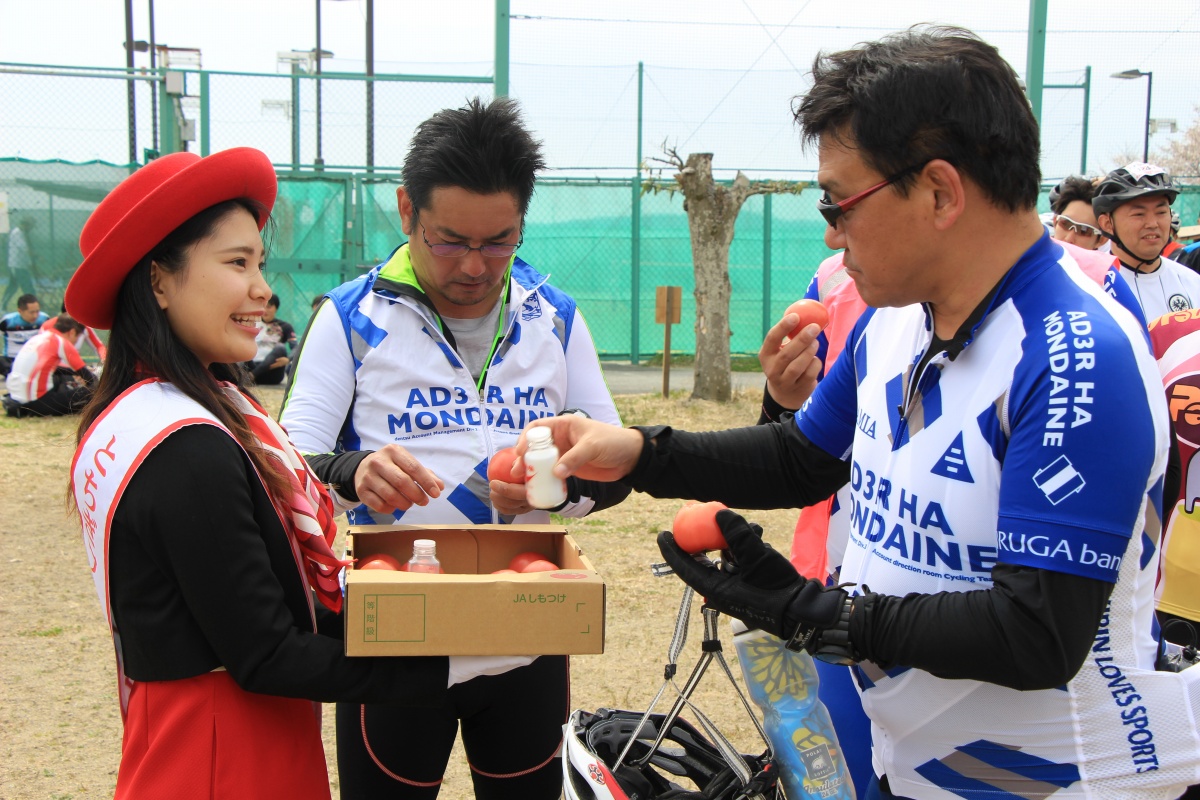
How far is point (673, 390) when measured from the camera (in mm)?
13328

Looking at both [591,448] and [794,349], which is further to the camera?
[794,349]

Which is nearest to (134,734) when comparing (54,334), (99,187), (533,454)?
(533,454)

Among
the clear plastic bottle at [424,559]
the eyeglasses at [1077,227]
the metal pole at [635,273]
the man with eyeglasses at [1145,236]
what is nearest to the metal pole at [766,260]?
the metal pole at [635,273]

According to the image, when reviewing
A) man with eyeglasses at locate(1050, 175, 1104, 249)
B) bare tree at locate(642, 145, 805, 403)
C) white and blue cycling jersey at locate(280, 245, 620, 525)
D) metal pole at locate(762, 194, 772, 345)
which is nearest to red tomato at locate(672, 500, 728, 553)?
white and blue cycling jersey at locate(280, 245, 620, 525)

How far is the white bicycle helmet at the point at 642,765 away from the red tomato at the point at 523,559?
1.03ft

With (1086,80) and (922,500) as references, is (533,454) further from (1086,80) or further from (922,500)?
(1086,80)

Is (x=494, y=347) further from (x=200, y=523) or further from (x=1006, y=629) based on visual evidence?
(x=1006, y=629)

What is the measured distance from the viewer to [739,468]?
2260 millimetres

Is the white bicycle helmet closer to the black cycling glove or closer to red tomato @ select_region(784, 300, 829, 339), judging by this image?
the black cycling glove

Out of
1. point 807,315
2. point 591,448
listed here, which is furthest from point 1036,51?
point 591,448

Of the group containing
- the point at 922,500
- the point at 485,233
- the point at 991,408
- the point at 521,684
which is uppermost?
the point at 485,233

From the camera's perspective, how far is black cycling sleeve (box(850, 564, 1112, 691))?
1480 mm

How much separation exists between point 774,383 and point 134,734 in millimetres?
1728

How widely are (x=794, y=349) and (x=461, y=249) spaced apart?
2.87 ft
